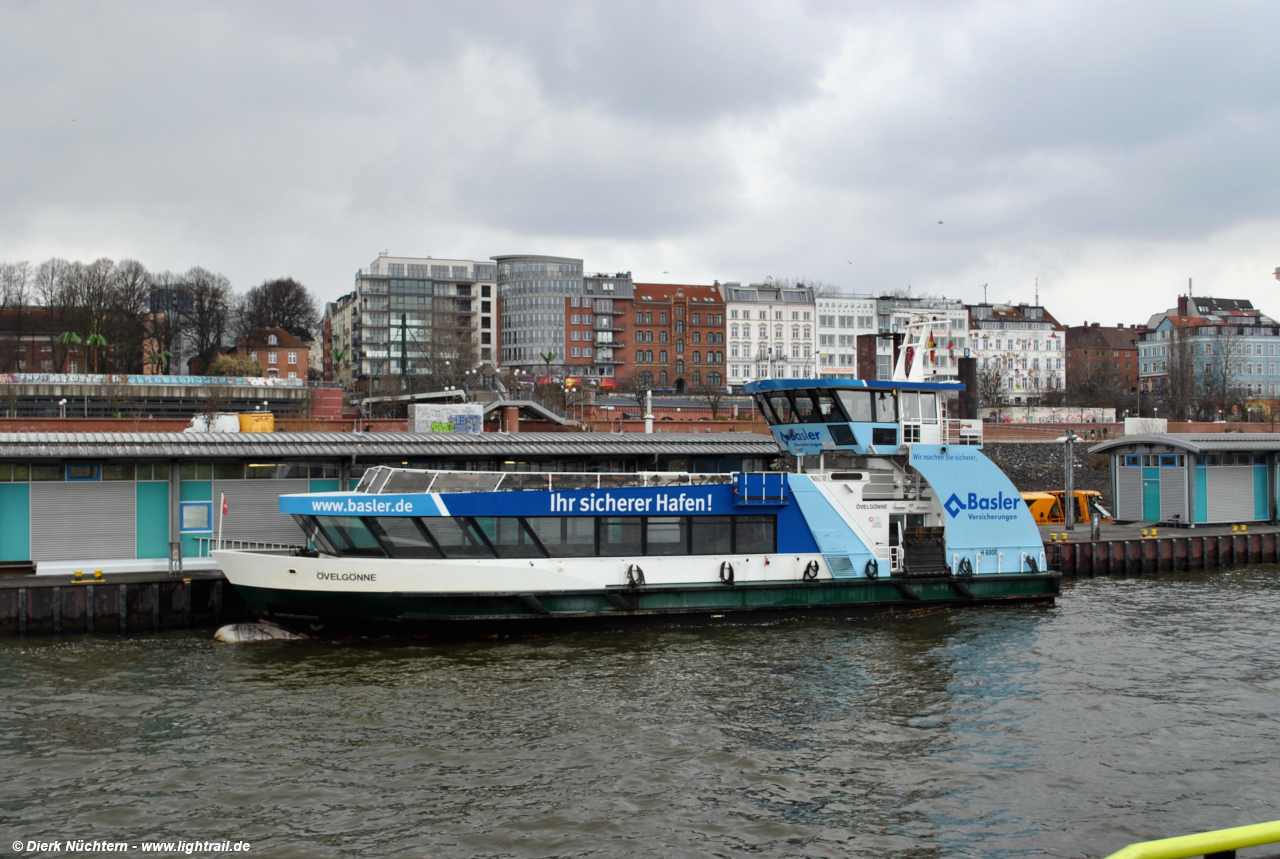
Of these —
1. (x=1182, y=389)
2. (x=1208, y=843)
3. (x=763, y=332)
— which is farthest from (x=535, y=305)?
(x=1208, y=843)

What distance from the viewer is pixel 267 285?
125m

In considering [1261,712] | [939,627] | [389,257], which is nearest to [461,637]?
[939,627]

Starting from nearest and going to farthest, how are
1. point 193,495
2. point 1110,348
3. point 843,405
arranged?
1. point 843,405
2. point 193,495
3. point 1110,348

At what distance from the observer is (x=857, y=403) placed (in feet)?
80.8

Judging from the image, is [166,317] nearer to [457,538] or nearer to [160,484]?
[160,484]

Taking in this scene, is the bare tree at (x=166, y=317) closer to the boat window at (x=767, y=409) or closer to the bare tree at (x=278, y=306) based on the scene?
the bare tree at (x=278, y=306)

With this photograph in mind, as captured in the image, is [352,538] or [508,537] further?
[508,537]

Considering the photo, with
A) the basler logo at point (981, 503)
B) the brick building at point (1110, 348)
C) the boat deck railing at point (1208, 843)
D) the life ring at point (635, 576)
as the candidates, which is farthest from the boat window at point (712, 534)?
the brick building at point (1110, 348)

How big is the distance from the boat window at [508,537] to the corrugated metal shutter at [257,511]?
789cm

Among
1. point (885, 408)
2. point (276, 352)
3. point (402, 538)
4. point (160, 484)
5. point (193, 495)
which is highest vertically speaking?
point (276, 352)

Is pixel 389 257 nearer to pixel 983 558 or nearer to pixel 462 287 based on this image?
pixel 462 287

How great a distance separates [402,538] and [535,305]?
87820 mm

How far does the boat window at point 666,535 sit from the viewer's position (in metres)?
22.3

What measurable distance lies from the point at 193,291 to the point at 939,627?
93521mm
